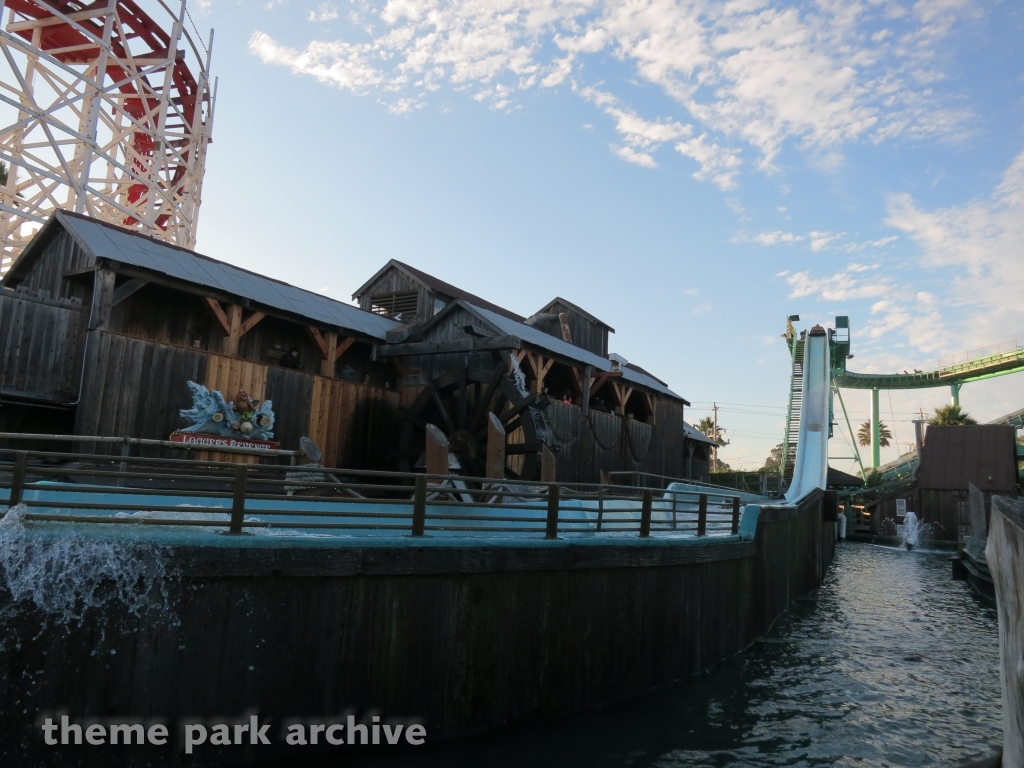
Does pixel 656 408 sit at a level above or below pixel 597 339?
below

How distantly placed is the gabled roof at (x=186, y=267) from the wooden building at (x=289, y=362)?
5cm

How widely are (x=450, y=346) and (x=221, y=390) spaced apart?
5.61m

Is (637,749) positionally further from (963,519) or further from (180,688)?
(963,519)

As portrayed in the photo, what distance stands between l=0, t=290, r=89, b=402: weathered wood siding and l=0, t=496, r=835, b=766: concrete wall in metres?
8.23

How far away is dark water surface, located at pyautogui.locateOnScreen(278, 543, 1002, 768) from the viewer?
23.8ft

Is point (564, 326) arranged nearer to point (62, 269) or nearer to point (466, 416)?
point (466, 416)

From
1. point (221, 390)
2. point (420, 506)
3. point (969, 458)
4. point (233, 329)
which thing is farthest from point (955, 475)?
point (420, 506)

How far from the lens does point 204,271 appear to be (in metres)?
14.9

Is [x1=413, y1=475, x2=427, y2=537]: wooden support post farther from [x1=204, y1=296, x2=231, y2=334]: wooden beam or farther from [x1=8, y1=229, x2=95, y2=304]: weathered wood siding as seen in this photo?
[x1=8, y1=229, x2=95, y2=304]: weathered wood siding

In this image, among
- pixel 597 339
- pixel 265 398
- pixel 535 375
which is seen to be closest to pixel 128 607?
pixel 265 398

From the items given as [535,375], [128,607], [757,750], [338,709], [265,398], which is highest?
[535,375]

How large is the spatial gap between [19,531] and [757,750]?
732cm

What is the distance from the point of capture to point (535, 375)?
18.3 m

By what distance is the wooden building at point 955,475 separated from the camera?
1362 inches
